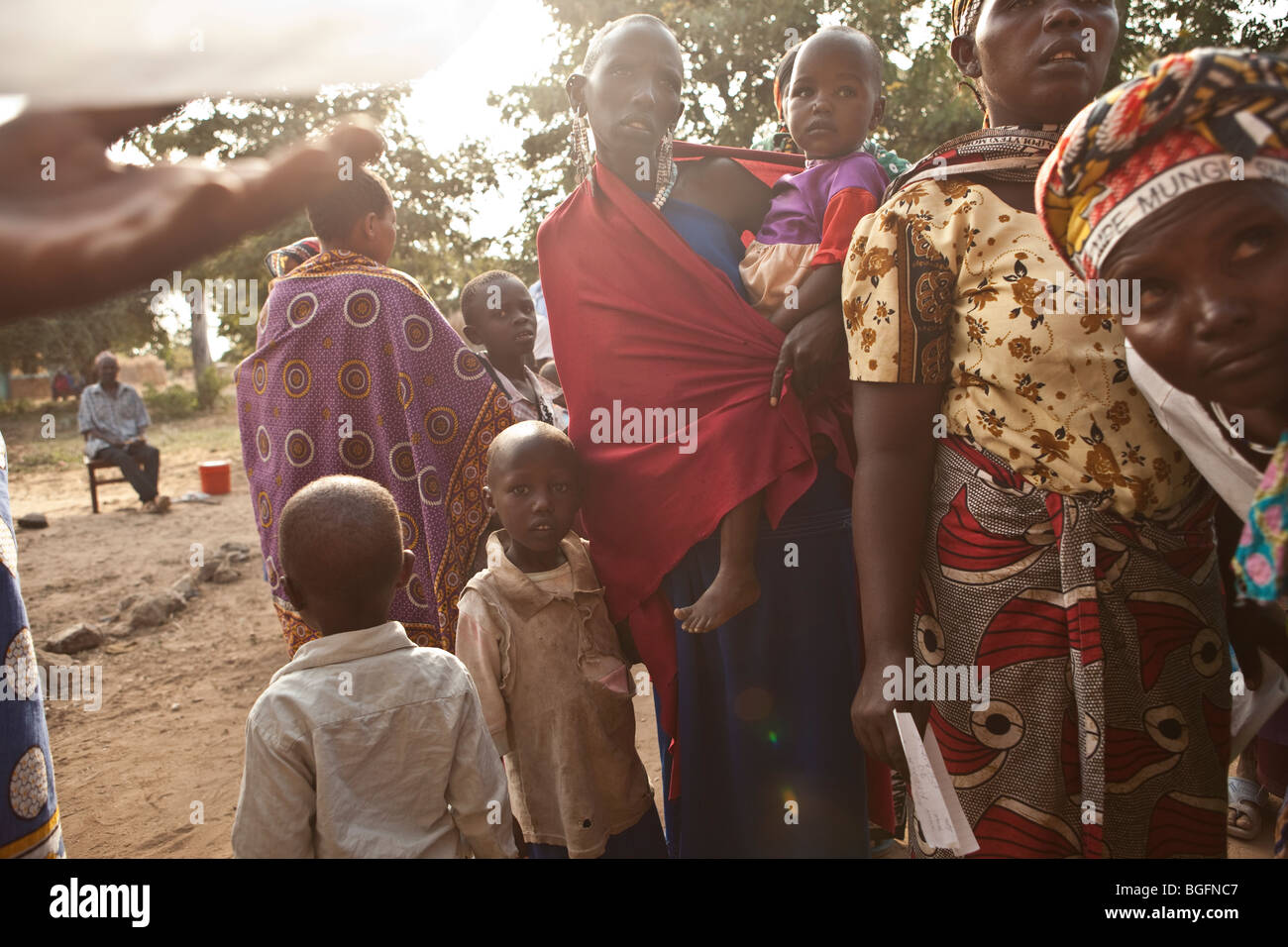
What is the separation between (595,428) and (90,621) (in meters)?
5.54

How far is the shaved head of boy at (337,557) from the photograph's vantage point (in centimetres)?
171

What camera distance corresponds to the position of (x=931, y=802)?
4.93ft

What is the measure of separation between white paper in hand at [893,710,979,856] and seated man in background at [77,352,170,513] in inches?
405

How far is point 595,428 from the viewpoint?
7.34 feet

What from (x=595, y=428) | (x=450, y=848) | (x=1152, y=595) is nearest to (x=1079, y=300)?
(x=1152, y=595)

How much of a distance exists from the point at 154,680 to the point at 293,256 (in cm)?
341

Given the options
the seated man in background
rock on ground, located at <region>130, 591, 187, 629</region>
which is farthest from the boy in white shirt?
the seated man in background

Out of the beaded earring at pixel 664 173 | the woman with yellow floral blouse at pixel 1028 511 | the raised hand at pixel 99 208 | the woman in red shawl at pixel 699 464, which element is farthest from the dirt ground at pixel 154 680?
the raised hand at pixel 99 208

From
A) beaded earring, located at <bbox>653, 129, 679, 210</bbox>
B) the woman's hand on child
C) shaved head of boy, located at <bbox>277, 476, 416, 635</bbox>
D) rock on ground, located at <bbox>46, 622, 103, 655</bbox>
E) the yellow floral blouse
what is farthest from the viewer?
rock on ground, located at <bbox>46, 622, 103, 655</bbox>

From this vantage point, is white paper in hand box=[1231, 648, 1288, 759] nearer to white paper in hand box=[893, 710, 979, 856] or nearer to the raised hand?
white paper in hand box=[893, 710, 979, 856]

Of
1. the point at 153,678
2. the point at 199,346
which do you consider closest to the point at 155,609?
the point at 153,678

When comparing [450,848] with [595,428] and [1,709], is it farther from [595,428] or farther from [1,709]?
[595,428]

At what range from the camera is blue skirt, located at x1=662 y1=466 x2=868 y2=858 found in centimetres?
215

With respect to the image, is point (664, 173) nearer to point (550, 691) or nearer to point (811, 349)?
point (811, 349)
